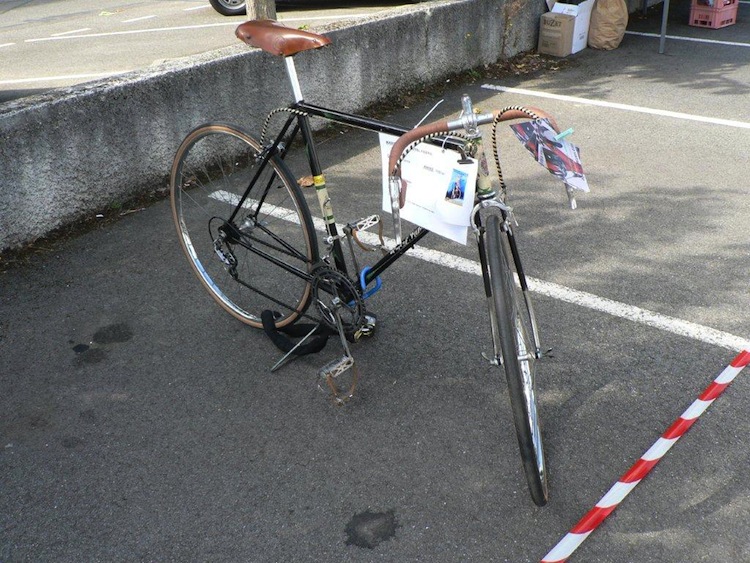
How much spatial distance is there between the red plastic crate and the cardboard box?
178 cm

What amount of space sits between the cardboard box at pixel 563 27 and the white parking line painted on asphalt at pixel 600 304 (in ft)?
14.6

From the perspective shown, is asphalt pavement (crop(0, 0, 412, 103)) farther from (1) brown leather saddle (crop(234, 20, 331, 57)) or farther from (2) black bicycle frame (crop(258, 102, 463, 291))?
Answer: (2) black bicycle frame (crop(258, 102, 463, 291))

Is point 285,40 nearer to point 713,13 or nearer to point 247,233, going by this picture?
point 247,233

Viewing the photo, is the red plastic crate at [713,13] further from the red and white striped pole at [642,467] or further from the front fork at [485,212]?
the front fork at [485,212]

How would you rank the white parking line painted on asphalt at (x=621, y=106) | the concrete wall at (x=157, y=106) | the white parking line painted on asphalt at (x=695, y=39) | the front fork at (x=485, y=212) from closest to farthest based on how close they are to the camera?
the front fork at (x=485, y=212)
the concrete wall at (x=157, y=106)
the white parking line painted on asphalt at (x=621, y=106)
the white parking line painted on asphalt at (x=695, y=39)

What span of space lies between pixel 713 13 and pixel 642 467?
788cm

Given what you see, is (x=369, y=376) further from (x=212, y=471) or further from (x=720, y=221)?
(x=720, y=221)

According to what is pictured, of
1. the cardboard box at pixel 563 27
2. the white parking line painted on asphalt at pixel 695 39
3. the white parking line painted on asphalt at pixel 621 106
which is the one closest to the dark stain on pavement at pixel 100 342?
the white parking line painted on asphalt at pixel 621 106

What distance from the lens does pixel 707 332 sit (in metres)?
3.48

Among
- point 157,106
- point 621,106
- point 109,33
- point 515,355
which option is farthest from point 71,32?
point 515,355

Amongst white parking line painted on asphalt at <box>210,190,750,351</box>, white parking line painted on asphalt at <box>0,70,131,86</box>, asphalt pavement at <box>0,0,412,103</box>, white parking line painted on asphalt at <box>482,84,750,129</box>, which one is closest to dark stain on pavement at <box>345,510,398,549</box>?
white parking line painted on asphalt at <box>210,190,750,351</box>

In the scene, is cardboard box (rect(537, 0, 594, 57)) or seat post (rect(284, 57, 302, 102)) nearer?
seat post (rect(284, 57, 302, 102))

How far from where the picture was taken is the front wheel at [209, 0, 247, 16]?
1122cm

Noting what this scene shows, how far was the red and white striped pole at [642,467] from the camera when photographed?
2475mm
